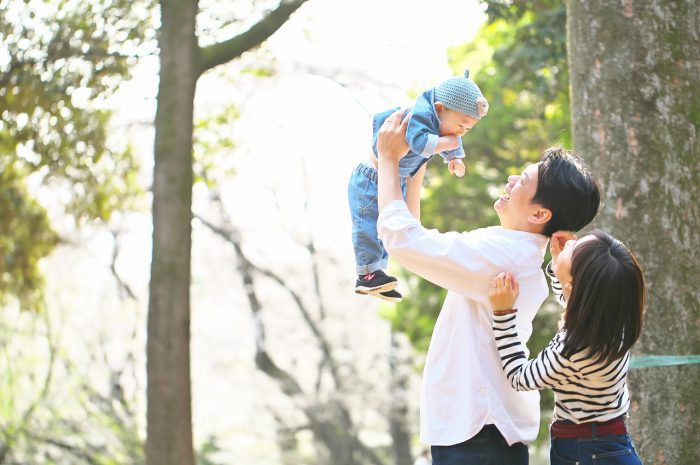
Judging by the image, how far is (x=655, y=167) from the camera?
3.86m

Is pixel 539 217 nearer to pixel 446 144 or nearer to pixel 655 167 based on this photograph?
pixel 446 144

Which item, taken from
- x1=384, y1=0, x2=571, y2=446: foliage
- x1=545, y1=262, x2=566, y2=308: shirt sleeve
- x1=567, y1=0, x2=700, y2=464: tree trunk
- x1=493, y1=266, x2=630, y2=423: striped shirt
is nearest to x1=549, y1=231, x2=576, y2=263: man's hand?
x1=545, y1=262, x2=566, y2=308: shirt sleeve

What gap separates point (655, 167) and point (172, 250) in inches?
164

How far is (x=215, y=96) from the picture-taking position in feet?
46.6

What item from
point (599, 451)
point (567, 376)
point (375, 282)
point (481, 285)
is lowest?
point (599, 451)

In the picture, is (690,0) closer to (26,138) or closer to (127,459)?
(26,138)

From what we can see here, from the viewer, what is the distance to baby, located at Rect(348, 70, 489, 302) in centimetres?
281

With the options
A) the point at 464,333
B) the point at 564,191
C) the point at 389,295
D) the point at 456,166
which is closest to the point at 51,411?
the point at 389,295

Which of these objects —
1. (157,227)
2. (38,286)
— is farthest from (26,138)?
(38,286)

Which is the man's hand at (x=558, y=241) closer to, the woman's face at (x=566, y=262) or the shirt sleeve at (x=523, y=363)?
the woman's face at (x=566, y=262)

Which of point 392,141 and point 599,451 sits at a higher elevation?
point 392,141

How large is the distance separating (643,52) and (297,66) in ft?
41.0

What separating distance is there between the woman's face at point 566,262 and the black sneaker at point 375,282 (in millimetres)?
589

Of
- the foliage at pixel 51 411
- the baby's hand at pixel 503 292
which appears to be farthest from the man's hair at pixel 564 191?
the foliage at pixel 51 411
